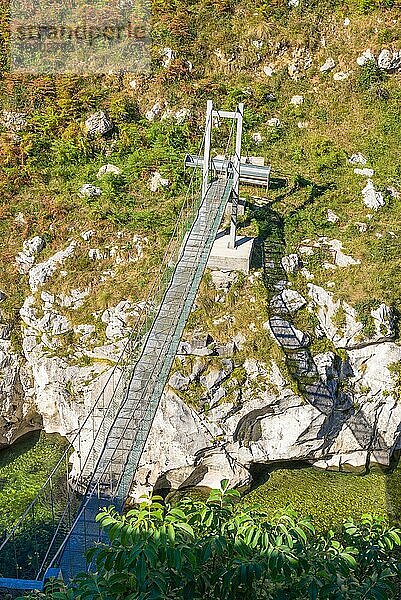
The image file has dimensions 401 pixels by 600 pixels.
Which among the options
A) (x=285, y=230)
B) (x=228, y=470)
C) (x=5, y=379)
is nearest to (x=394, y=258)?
(x=285, y=230)

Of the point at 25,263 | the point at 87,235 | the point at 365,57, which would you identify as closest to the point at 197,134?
the point at 87,235

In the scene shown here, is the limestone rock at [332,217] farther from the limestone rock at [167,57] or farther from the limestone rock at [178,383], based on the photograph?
the limestone rock at [167,57]

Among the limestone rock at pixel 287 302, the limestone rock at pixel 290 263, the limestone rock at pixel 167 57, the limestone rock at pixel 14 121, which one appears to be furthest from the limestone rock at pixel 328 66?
the limestone rock at pixel 287 302

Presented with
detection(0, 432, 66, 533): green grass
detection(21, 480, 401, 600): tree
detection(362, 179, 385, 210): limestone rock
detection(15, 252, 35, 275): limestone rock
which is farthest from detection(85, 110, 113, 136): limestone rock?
detection(21, 480, 401, 600): tree

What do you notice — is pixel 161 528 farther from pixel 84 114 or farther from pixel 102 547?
pixel 84 114

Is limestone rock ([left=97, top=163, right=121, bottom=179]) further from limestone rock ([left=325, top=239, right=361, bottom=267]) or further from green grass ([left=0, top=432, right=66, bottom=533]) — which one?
green grass ([left=0, top=432, right=66, bottom=533])
